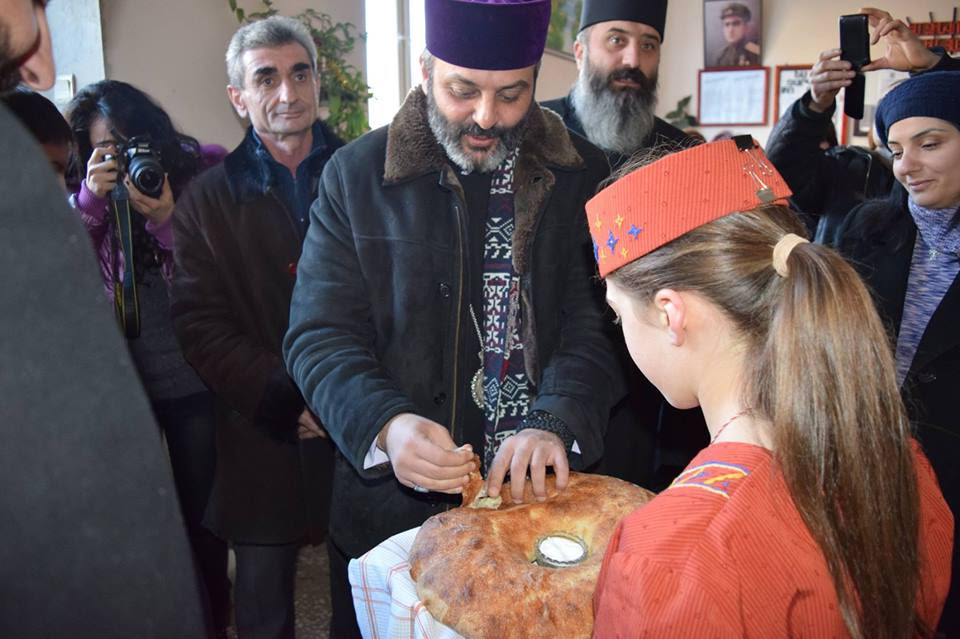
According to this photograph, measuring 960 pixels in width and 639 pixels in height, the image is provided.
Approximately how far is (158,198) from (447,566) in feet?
6.09

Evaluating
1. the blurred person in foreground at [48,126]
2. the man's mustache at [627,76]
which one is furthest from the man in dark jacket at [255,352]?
the man's mustache at [627,76]

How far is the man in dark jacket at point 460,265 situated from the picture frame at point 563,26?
19.1 feet

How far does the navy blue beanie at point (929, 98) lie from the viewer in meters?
2.23

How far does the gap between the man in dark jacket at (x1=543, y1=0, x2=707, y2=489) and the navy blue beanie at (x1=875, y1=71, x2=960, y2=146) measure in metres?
0.71

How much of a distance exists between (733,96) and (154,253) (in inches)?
303

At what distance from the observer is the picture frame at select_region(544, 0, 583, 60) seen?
24.6 feet

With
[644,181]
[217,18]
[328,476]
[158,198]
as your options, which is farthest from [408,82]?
[644,181]

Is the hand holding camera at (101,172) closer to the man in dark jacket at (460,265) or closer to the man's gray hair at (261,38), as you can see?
the man's gray hair at (261,38)

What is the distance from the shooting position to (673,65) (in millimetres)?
9117

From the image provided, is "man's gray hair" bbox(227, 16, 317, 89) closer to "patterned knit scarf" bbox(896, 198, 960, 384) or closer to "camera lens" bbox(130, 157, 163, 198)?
"camera lens" bbox(130, 157, 163, 198)

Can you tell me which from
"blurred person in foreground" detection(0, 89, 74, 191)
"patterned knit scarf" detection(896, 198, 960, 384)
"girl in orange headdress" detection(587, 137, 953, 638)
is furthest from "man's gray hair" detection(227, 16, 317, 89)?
"patterned knit scarf" detection(896, 198, 960, 384)

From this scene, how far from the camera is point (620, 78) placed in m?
3.14

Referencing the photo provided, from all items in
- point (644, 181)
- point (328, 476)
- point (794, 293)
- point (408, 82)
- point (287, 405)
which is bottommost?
point (328, 476)

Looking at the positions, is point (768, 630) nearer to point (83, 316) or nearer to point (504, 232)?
point (83, 316)
